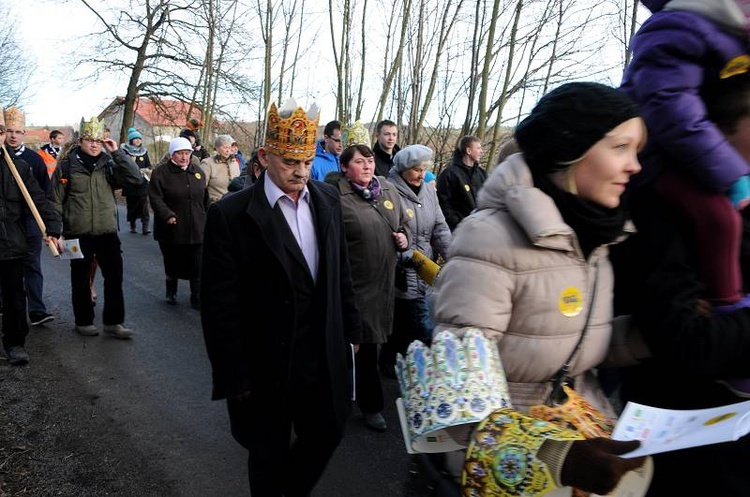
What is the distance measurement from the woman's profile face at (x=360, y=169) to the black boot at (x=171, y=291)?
157 inches

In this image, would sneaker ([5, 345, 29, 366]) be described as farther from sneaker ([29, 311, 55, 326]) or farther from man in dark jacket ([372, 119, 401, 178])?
man in dark jacket ([372, 119, 401, 178])

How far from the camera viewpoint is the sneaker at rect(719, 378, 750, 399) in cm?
169

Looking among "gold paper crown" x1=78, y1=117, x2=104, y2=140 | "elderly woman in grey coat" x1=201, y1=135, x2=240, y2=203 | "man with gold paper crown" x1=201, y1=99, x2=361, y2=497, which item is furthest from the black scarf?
"elderly woman in grey coat" x1=201, y1=135, x2=240, y2=203

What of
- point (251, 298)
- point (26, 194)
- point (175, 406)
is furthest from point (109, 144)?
point (251, 298)

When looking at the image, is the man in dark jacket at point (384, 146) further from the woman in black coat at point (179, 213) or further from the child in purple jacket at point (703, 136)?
the child in purple jacket at point (703, 136)

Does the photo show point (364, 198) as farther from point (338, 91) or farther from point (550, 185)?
point (338, 91)

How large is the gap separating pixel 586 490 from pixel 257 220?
183 centimetres

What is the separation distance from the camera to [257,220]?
2.61 metres

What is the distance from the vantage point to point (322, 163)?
6270 mm

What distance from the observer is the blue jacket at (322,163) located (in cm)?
611

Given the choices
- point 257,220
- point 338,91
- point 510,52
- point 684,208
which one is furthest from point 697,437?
point 338,91

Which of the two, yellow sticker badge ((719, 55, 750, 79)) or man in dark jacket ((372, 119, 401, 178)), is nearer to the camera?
yellow sticker badge ((719, 55, 750, 79))

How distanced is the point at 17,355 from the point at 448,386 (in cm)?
509

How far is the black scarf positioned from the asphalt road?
77.2 inches
